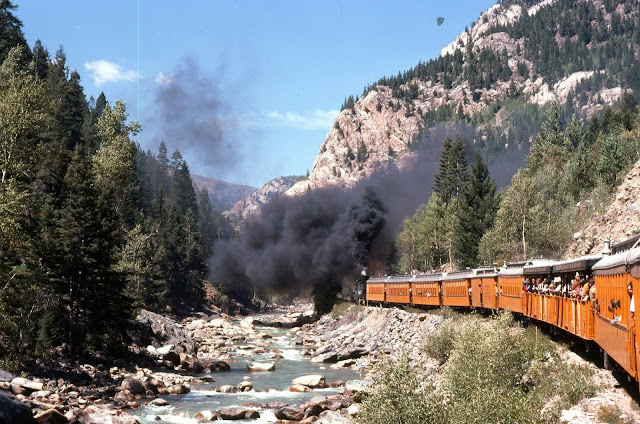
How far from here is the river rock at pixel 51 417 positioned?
26.1 m

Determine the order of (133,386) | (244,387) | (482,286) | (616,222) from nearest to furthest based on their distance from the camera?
(133,386)
(244,387)
(482,286)
(616,222)

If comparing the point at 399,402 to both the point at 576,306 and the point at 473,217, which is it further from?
the point at 473,217

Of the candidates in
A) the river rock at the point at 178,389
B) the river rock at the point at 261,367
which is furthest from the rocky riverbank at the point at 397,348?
the river rock at the point at 178,389

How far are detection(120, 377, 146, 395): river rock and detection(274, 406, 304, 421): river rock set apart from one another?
31.1 ft

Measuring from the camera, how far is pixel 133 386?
37.0m

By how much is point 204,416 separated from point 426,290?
26799 millimetres

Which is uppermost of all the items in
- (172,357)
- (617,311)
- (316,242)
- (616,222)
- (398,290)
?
(616,222)

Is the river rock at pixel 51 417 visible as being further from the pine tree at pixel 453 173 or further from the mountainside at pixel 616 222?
the pine tree at pixel 453 173

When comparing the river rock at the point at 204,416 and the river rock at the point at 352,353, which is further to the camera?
the river rock at the point at 352,353

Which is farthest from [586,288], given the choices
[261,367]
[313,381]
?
[261,367]

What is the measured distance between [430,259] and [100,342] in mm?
72213

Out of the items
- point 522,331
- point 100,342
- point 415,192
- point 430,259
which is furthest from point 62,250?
point 415,192

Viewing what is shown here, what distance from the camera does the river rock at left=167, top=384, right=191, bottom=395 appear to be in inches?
1499

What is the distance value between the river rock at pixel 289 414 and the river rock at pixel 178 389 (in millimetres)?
8584
